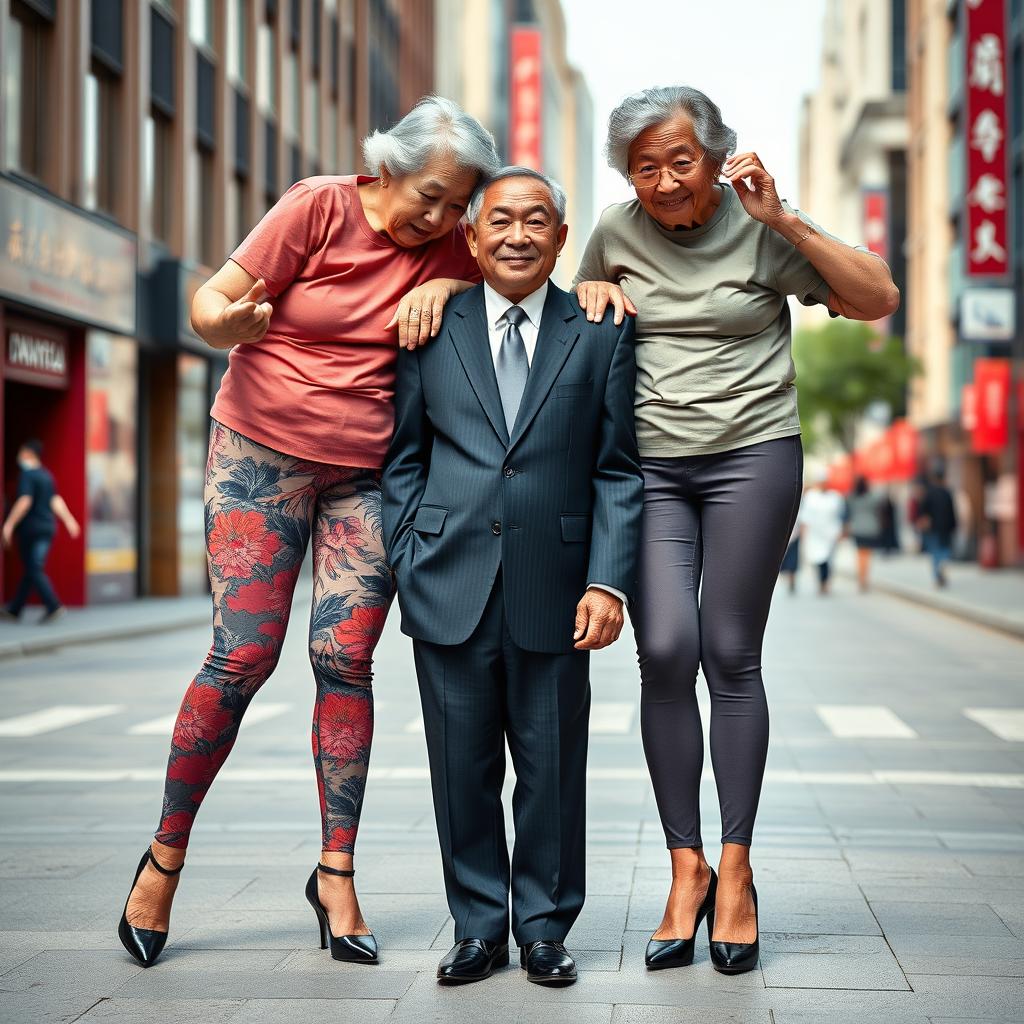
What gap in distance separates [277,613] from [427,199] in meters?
1.05

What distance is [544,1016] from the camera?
11.5 ft

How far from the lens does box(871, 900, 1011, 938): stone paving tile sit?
14.2ft

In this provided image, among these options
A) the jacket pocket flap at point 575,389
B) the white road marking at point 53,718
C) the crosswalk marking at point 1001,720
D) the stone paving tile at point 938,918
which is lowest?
the white road marking at point 53,718

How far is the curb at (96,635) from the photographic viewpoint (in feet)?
47.5

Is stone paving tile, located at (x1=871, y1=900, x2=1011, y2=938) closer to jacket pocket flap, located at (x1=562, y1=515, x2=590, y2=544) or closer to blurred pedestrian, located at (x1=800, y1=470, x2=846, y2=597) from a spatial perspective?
jacket pocket flap, located at (x1=562, y1=515, x2=590, y2=544)

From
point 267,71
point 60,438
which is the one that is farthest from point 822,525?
point 267,71

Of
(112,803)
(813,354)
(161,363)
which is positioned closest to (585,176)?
(813,354)

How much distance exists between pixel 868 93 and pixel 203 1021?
7928cm

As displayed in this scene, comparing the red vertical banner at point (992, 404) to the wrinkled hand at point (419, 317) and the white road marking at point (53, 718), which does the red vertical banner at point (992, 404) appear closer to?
the white road marking at point (53, 718)

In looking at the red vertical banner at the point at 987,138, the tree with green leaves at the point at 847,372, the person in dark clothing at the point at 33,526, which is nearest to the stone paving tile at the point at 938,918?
the person in dark clothing at the point at 33,526

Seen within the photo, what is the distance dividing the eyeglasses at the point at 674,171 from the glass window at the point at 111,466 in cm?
1880

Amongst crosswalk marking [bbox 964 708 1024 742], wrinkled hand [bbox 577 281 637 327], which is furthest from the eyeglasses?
crosswalk marking [bbox 964 708 1024 742]

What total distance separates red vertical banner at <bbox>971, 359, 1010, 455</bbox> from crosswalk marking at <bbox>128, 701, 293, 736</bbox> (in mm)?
→ 23400

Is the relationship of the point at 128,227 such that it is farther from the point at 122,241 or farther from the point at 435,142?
the point at 435,142
